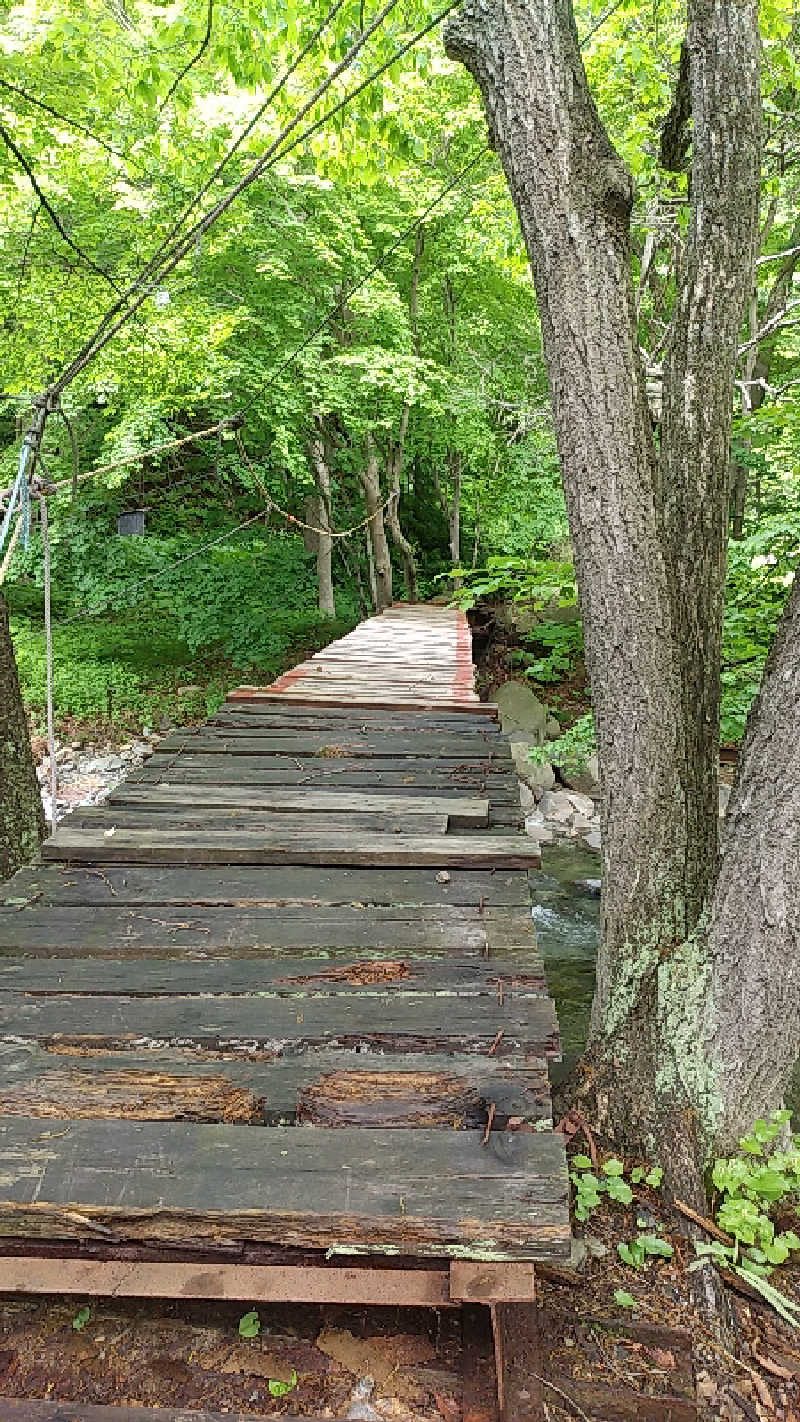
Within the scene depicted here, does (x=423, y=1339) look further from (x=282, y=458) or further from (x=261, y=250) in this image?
(x=261, y=250)

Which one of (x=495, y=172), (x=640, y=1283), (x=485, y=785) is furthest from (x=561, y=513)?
(x=640, y=1283)

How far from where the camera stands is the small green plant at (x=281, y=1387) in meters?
1.35

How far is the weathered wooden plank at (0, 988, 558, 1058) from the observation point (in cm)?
163

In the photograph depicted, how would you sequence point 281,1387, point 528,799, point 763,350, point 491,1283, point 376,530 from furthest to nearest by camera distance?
point 376,530 < point 763,350 < point 528,799 < point 281,1387 < point 491,1283

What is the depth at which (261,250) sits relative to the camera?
7.89m

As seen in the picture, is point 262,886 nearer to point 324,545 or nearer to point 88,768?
point 88,768

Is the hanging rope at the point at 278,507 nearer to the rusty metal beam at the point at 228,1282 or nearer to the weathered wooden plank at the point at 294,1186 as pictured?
the weathered wooden plank at the point at 294,1186

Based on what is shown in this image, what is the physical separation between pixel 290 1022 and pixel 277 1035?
4 centimetres

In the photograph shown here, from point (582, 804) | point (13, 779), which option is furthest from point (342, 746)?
point (582, 804)

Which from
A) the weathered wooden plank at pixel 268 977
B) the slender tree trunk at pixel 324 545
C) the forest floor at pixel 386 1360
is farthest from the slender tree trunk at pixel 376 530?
the forest floor at pixel 386 1360

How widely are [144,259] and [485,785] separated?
5.31 meters

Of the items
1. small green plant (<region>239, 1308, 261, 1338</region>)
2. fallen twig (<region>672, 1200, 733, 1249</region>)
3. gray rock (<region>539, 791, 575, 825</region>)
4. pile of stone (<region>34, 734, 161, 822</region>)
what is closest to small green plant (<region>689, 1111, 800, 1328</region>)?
fallen twig (<region>672, 1200, 733, 1249</region>)

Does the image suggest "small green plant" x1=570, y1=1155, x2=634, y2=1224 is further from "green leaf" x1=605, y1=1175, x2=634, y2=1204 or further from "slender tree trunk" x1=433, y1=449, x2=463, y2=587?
"slender tree trunk" x1=433, y1=449, x2=463, y2=587

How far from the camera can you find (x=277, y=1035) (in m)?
1.65
